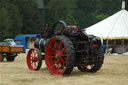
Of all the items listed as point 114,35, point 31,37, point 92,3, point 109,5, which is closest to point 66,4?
point 109,5

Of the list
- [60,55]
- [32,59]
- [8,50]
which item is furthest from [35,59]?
[8,50]

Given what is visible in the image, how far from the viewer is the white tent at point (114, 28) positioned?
69.9ft

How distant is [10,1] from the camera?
43562 millimetres

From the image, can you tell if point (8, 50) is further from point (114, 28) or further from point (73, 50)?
point (114, 28)

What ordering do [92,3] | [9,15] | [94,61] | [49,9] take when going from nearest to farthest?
[94,61] < [9,15] < [49,9] < [92,3]

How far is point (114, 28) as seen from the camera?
21953 millimetres

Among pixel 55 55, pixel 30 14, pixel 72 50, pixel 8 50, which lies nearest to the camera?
pixel 72 50

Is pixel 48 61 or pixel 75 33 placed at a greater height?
pixel 75 33

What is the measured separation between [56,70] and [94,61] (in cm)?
118

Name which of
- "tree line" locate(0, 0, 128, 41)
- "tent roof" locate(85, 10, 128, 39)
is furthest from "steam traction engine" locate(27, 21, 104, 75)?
"tree line" locate(0, 0, 128, 41)

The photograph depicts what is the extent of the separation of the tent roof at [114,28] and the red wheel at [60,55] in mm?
12806

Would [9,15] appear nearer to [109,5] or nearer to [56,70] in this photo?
[109,5]

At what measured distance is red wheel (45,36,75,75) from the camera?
7.82 metres

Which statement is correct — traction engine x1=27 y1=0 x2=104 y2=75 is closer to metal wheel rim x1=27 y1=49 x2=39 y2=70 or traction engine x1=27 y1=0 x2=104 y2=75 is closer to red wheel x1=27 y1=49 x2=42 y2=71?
red wheel x1=27 y1=49 x2=42 y2=71
